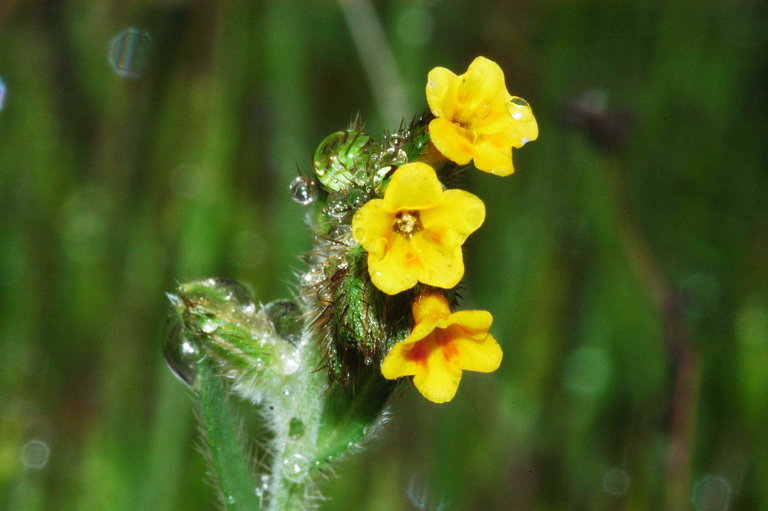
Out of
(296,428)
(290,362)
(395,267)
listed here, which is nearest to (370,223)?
(395,267)

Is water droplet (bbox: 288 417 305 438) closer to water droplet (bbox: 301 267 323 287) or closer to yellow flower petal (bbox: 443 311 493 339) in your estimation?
water droplet (bbox: 301 267 323 287)

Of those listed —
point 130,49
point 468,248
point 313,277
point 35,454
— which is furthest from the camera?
point 130,49

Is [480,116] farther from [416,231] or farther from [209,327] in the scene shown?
[209,327]

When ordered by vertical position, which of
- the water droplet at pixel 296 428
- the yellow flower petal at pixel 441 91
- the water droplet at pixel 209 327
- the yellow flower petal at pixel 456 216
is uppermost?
the yellow flower petal at pixel 441 91

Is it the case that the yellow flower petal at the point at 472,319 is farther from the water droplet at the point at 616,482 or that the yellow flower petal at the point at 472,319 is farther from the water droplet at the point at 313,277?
the water droplet at the point at 616,482

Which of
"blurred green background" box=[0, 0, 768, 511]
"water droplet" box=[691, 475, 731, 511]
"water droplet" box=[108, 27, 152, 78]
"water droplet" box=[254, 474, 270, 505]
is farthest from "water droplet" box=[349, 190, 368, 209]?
"water droplet" box=[108, 27, 152, 78]

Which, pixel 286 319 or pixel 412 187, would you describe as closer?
pixel 412 187

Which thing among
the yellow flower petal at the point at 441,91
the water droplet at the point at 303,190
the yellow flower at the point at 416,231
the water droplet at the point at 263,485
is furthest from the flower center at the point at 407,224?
the water droplet at the point at 263,485
